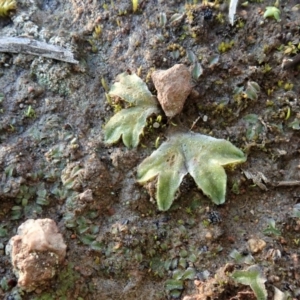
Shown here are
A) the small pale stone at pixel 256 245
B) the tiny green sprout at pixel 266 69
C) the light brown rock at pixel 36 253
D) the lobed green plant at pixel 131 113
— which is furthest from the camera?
the tiny green sprout at pixel 266 69

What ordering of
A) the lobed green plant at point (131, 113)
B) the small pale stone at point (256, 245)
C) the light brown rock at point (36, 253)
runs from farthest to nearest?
the lobed green plant at point (131, 113), the small pale stone at point (256, 245), the light brown rock at point (36, 253)

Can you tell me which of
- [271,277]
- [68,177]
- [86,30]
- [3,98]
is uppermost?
[86,30]

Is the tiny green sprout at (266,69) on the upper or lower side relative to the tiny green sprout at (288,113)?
upper

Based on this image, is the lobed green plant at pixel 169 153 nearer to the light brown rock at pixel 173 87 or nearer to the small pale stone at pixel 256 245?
the light brown rock at pixel 173 87

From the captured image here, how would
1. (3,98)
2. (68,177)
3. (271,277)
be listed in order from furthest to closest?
(3,98)
(68,177)
(271,277)

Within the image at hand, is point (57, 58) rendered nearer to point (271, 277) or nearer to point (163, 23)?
point (163, 23)

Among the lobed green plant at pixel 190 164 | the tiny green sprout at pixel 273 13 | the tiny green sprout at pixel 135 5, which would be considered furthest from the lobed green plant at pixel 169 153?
the tiny green sprout at pixel 273 13

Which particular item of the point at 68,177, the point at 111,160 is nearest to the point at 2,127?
the point at 68,177

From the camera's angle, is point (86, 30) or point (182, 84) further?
point (86, 30)
